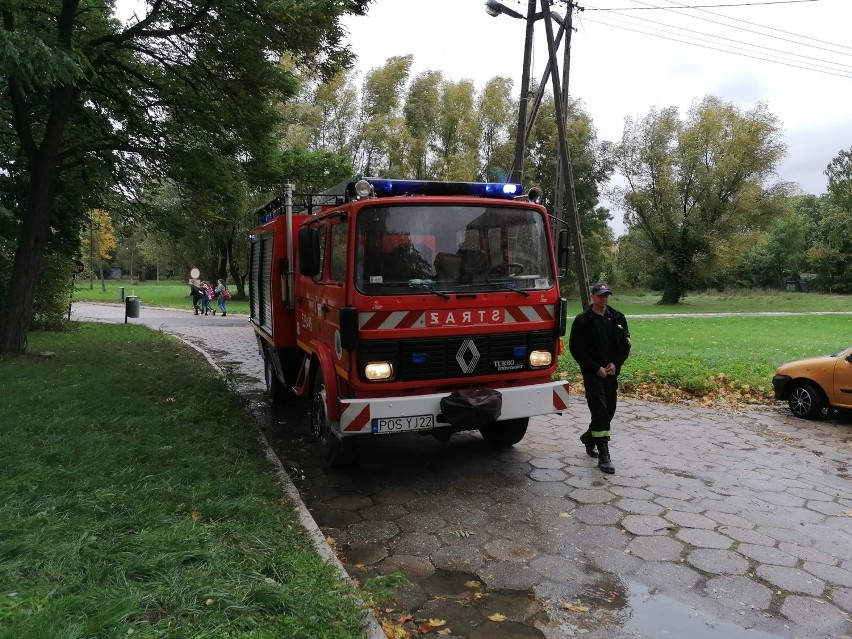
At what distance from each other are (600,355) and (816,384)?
4.00 meters

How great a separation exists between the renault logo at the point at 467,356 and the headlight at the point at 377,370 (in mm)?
614

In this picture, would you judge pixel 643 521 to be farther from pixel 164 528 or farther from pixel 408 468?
pixel 164 528

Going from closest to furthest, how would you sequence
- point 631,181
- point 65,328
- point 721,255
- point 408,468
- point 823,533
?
point 823,533 < point 408,468 < point 65,328 < point 721,255 < point 631,181

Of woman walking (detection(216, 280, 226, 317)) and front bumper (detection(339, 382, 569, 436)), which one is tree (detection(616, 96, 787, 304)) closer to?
woman walking (detection(216, 280, 226, 317))

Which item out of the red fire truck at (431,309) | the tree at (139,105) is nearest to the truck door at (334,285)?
the red fire truck at (431,309)

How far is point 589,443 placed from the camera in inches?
239

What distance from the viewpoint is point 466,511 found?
4.78 metres

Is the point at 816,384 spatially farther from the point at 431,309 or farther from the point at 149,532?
the point at 149,532

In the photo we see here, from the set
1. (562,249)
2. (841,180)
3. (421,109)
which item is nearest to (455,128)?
(421,109)

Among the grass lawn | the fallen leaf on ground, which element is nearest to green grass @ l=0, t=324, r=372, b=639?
the fallen leaf on ground

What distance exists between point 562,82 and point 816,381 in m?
7.52

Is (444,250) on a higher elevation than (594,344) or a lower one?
higher

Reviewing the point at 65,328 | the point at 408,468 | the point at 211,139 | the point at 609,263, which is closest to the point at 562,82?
the point at 211,139

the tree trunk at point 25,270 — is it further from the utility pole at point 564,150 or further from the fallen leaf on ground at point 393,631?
the fallen leaf on ground at point 393,631
